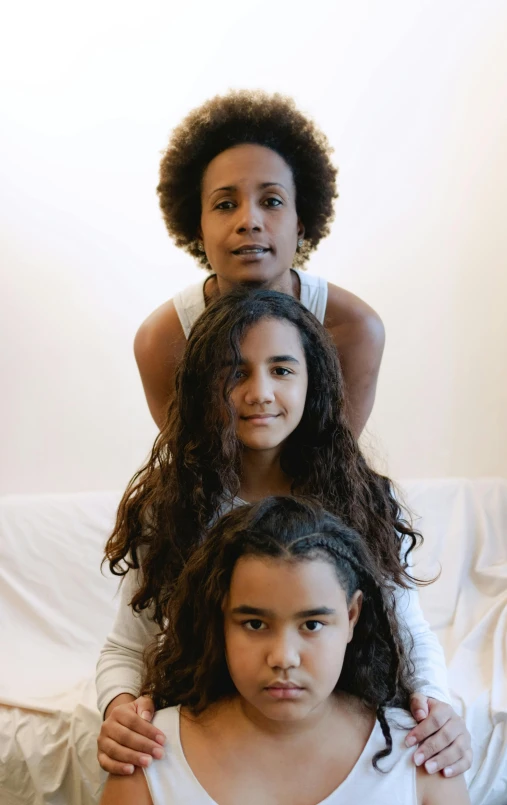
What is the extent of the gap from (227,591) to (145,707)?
0.22 metres

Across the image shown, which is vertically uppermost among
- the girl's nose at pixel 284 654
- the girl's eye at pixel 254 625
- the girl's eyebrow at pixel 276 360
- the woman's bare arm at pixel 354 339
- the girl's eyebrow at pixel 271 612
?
the woman's bare arm at pixel 354 339

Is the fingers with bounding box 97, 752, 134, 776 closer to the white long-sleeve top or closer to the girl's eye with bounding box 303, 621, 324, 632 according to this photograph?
the white long-sleeve top

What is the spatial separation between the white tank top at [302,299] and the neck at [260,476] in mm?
469

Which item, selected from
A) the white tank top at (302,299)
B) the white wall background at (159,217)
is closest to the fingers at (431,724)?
the white tank top at (302,299)

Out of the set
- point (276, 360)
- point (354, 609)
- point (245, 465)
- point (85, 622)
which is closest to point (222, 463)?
point (245, 465)

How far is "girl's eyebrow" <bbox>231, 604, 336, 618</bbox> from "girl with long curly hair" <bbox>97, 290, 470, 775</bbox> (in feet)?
0.87

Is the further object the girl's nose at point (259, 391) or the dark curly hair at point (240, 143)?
the dark curly hair at point (240, 143)

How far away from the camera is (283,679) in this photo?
40.3 inches

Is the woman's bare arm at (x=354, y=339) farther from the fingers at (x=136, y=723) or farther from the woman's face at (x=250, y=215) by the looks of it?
the fingers at (x=136, y=723)

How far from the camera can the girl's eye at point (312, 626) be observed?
3.46ft

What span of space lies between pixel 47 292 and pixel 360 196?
40.1 inches

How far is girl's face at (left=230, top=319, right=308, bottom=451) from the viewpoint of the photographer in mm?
1263

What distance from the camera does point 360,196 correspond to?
109 inches

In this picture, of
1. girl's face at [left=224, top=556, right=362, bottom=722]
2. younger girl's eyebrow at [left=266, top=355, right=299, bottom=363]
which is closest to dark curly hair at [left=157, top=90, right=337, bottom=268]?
younger girl's eyebrow at [left=266, top=355, right=299, bottom=363]
